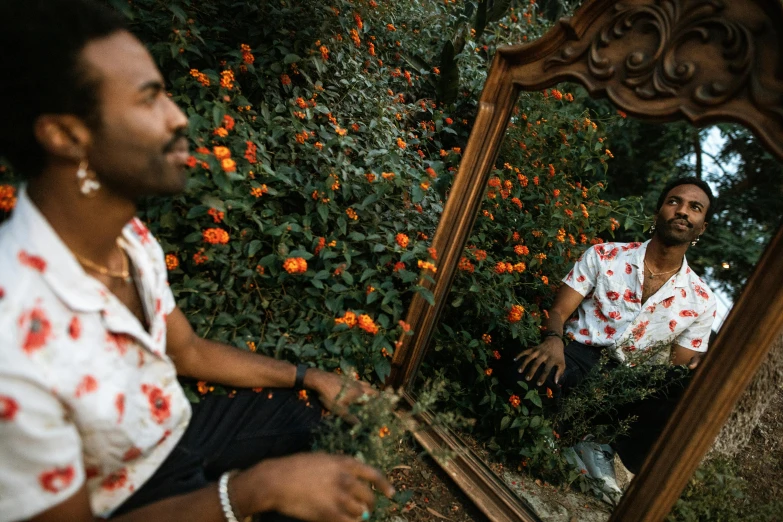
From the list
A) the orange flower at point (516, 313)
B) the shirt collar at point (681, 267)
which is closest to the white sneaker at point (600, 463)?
the orange flower at point (516, 313)

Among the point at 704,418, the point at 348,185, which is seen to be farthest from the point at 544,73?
the point at 704,418

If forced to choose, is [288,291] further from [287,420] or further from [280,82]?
[280,82]

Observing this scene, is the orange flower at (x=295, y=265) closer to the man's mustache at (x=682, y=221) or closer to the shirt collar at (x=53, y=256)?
the shirt collar at (x=53, y=256)

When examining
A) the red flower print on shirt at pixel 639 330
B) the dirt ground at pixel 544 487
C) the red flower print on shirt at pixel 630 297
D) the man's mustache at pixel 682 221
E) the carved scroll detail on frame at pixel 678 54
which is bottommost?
the dirt ground at pixel 544 487

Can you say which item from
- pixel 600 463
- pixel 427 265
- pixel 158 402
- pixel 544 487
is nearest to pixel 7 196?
pixel 158 402

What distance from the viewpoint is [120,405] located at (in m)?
1.07

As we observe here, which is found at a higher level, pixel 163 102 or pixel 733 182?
pixel 733 182

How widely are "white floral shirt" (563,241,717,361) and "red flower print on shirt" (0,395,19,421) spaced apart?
89.7 inches

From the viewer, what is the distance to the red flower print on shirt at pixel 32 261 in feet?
3.13

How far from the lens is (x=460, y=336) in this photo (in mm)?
2439

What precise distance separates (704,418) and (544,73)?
43.0 inches

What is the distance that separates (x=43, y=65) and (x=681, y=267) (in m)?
2.59

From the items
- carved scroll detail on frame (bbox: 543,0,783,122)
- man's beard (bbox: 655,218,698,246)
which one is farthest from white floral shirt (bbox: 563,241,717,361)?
carved scroll detail on frame (bbox: 543,0,783,122)

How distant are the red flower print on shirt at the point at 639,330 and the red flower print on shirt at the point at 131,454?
7.06 ft
